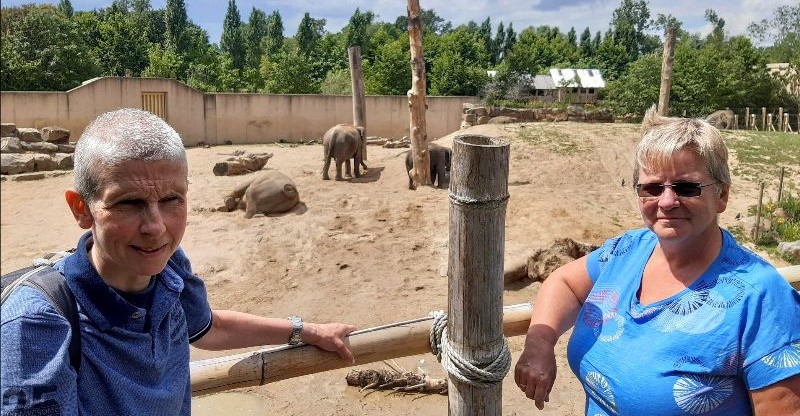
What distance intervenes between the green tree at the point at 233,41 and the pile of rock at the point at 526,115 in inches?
838

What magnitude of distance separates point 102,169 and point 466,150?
3.08 ft

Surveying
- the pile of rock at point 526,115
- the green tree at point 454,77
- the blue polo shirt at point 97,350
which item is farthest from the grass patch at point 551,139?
the blue polo shirt at point 97,350

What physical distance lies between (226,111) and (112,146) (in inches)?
785

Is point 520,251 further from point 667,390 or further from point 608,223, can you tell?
point 667,390

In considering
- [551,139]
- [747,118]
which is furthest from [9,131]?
[747,118]

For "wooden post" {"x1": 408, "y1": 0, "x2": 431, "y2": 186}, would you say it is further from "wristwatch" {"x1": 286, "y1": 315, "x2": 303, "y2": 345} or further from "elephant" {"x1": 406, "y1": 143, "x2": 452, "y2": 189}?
"wristwatch" {"x1": 286, "y1": 315, "x2": 303, "y2": 345}

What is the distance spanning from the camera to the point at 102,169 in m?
1.33

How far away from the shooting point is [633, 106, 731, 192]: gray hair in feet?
5.90

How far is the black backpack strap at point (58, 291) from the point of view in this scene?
4.02ft

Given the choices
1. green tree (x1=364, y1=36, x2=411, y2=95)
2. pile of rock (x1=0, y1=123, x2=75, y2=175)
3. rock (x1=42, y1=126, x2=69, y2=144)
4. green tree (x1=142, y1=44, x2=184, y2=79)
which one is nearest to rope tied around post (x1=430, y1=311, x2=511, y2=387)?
pile of rock (x1=0, y1=123, x2=75, y2=175)

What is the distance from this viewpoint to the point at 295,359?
7.06 feet

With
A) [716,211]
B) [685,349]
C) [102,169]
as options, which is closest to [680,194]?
[716,211]

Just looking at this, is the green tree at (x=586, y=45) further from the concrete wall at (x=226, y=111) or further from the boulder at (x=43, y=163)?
the boulder at (x=43, y=163)

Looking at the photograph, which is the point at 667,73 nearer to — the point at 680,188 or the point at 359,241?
the point at 359,241
